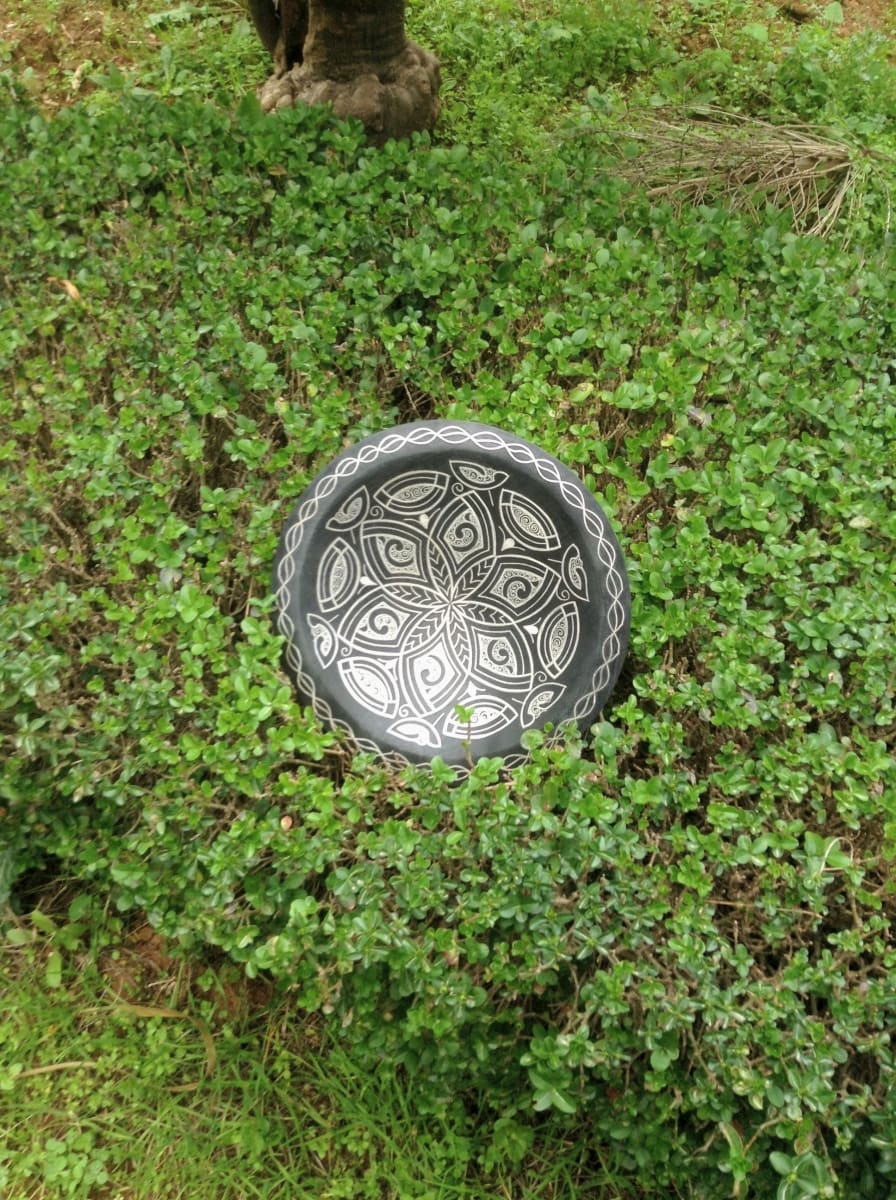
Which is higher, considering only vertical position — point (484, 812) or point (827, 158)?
point (827, 158)

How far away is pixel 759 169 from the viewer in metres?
3.88

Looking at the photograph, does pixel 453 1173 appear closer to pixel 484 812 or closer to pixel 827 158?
pixel 484 812

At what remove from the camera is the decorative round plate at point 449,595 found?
233 cm

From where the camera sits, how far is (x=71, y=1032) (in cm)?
239

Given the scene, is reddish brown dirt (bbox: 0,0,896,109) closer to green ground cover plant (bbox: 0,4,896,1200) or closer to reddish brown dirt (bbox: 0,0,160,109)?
reddish brown dirt (bbox: 0,0,160,109)

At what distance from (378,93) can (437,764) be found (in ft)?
8.87

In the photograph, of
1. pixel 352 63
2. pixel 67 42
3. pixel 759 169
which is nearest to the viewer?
pixel 352 63

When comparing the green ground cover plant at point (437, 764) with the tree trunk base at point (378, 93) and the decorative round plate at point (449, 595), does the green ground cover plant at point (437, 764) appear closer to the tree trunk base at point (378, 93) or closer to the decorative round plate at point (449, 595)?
the decorative round plate at point (449, 595)

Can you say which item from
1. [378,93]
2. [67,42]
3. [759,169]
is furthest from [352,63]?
[67,42]

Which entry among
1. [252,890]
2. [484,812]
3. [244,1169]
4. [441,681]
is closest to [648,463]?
[441,681]

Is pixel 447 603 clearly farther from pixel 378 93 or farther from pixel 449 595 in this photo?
pixel 378 93

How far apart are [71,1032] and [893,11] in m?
5.92

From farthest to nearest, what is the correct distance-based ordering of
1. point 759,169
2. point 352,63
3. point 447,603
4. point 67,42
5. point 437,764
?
1. point 67,42
2. point 759,169
3. point 352,63
4. point 447,603
5. point 437,764

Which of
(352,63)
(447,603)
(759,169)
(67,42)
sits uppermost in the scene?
(352,63)
